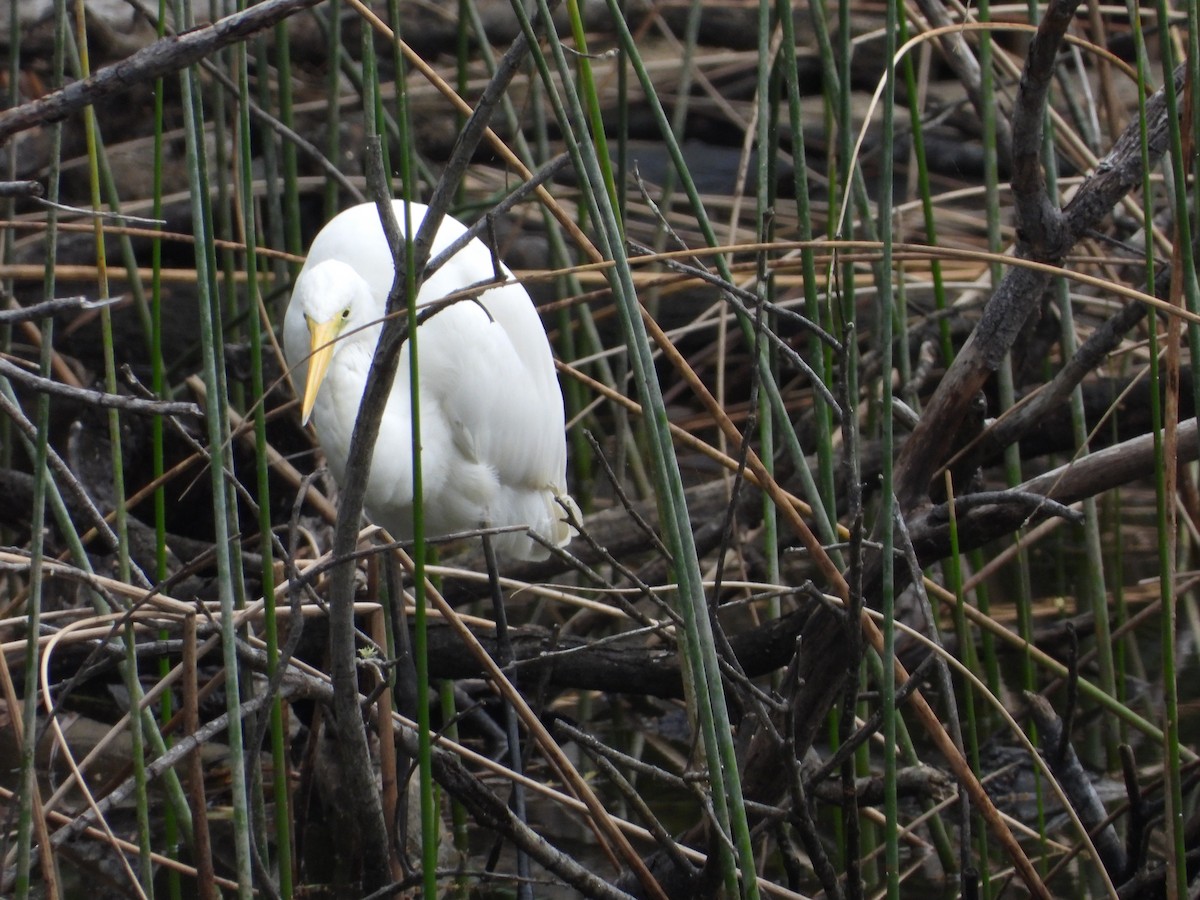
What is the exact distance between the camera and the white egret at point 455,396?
2.03m

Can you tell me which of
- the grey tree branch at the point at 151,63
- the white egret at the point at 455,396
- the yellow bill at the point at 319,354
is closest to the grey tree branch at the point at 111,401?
the grey tree branch at the point at 151,63

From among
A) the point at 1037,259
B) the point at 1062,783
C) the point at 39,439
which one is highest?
the point at 1037,259

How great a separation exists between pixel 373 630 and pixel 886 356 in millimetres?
987

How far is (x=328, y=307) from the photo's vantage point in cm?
191

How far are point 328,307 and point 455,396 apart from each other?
16.4 inches

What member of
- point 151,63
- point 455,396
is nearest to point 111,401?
point 151,63

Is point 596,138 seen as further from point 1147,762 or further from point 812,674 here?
point 1147,762

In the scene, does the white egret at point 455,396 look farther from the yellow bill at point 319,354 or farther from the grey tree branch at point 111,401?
the grey tree branch at point 111,401

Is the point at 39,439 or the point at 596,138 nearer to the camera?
the point at 596,138

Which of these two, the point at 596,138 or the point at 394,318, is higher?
the point at 596,138

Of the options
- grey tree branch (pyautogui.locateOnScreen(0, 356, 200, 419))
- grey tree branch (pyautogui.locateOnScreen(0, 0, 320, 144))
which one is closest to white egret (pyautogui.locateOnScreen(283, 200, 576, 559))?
grey tree branch (pyautogui.locateOnScreen(0, 356, 200, 419))

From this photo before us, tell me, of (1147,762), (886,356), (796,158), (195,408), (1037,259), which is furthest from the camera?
(1147,762)

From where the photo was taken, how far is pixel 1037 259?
1.43 metres

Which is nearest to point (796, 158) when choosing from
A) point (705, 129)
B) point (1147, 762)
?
point (1147, 762)
